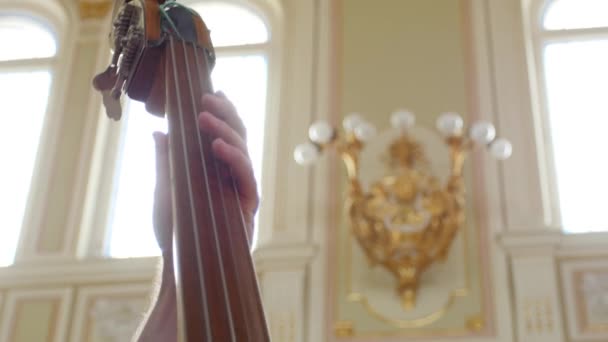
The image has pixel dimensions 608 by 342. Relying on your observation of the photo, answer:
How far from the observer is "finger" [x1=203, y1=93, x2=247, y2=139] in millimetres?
707

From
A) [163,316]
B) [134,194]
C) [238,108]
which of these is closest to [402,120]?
[238,108]

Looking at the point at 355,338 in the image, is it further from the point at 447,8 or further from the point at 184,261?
the point at 184,261

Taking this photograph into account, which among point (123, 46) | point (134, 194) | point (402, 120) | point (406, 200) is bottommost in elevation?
point (123, 46)

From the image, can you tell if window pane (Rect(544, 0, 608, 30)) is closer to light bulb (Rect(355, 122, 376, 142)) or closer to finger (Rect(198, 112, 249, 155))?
light bulb (Rect(355, 122, 376, 142))

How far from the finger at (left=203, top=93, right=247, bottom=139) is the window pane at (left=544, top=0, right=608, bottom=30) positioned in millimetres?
6221

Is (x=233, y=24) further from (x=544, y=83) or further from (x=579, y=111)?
(x=579, y=111)

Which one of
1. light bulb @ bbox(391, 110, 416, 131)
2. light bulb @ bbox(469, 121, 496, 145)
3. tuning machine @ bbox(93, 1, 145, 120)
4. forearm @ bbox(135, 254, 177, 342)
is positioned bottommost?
forearm @ bbox(135, 254, 177, 342)

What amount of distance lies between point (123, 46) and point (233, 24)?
6455 mm

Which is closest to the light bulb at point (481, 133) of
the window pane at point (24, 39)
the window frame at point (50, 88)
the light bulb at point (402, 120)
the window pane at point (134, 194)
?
Answer: the light bulb at point (402, 120)

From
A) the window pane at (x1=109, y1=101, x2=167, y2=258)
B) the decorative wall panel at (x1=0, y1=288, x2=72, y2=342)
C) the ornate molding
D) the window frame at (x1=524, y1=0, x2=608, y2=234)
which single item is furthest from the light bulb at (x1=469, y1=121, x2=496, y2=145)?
the ornate molding

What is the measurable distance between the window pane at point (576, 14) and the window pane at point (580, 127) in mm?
190

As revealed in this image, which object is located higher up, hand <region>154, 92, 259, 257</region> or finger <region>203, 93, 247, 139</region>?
finger <region>203, 93, 247, 139</region>

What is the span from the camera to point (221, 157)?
0.67 meters

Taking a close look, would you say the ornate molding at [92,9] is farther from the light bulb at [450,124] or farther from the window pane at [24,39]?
the light bulb at [450,124]
